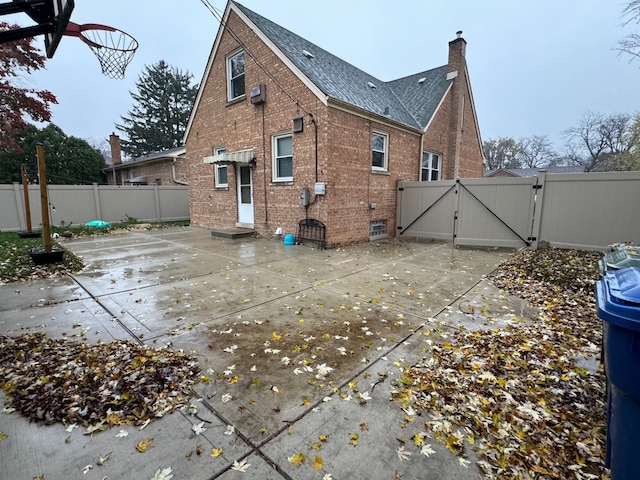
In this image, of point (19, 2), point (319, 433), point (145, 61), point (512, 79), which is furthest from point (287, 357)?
point (512, 79)

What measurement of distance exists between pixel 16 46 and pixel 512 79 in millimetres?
43599

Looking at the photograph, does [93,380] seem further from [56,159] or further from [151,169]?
[56,159]

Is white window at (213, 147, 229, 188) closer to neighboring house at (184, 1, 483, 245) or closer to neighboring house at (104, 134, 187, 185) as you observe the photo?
neighboring house at (184, 1, 483, 245)

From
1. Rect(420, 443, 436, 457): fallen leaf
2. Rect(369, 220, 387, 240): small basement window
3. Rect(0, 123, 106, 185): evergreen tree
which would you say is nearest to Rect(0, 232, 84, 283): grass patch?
Rect(420, 443, 436, 457): fallen leaf

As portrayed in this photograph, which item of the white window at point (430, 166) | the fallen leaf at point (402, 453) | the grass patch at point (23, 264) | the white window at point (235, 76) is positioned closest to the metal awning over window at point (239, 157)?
the white window at point (235, 76)

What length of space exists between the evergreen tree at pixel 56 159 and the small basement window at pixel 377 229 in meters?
23.4

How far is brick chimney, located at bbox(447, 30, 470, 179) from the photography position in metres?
13.0

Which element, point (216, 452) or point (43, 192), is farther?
point (43, 192)

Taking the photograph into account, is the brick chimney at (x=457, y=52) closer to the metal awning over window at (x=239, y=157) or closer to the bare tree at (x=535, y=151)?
the metal awning over window at (x=239, y=157)

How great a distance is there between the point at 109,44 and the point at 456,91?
511 inches

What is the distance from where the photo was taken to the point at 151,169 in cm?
2064

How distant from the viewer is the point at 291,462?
177 centimetres

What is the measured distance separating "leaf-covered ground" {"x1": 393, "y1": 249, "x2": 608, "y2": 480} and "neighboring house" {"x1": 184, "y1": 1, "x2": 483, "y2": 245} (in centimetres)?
573

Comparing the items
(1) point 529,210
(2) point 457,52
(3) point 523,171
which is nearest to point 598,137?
(3) point 523,171
